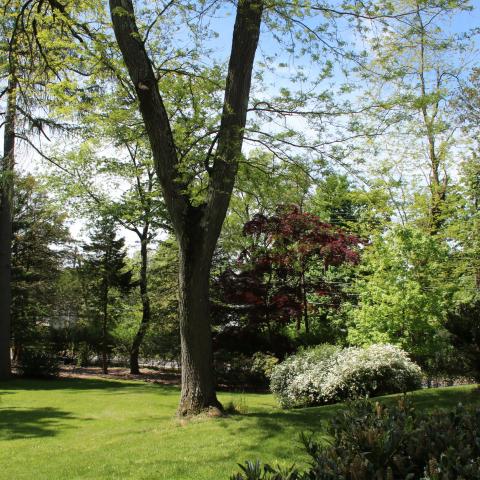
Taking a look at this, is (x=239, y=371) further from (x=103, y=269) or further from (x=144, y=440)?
(x=144, y=440)

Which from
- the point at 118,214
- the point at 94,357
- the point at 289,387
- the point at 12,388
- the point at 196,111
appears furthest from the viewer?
the point at 94,357

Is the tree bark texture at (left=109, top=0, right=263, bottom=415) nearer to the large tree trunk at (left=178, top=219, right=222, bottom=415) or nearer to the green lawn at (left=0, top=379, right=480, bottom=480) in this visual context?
the large tree trunk at (left=178, top=219, right=222, bottom=415)

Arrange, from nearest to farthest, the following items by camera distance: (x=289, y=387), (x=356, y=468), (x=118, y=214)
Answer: (x=356, y=468), (x=289, y=387), (x=118, y=214)

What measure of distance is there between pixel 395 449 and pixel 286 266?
41.4ft

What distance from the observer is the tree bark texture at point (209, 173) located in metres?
7.77

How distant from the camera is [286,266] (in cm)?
1492

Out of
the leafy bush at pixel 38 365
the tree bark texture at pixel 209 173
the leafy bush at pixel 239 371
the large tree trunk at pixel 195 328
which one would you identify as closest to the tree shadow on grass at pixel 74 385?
the leafy bush at pixel 38 365

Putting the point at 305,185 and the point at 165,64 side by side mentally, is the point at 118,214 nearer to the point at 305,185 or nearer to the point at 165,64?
the point at 165,64

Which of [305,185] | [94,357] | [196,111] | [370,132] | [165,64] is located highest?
[165,64]

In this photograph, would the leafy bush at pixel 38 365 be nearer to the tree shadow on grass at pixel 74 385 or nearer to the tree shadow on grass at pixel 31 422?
the tree shadow on grass at pixel 74 385

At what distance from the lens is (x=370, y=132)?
7.27 meters

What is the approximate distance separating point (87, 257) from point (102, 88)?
39.5 ft

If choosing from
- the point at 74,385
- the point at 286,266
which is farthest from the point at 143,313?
the point at 286,266

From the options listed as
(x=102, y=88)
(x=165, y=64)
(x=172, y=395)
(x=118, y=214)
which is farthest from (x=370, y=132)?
(x=118, y=214)
